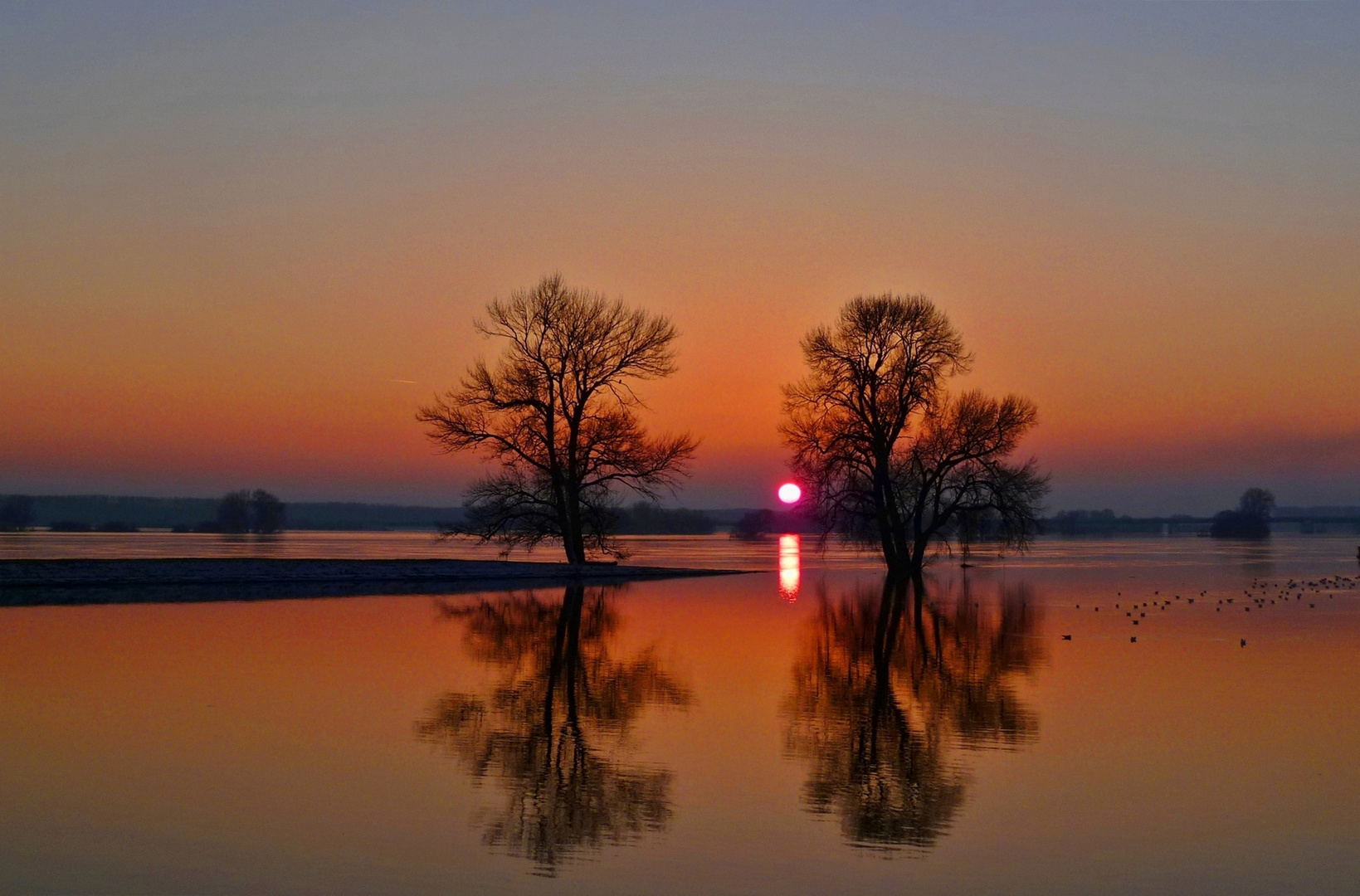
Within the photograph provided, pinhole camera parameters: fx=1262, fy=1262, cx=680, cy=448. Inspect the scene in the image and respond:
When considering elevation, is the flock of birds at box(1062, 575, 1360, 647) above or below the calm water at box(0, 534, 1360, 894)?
above

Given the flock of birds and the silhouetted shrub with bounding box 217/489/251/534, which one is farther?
the silhouetted shrub with bounding box 217/489/251/534

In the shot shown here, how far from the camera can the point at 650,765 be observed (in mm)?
11883

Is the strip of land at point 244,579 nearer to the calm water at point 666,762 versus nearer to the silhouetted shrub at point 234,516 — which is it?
the calm water at point 666,762

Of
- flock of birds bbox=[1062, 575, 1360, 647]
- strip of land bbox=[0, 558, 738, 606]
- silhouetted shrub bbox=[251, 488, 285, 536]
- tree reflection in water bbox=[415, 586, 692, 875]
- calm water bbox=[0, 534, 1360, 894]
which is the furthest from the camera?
silhouetted shrub bbox=[251, 488, 285, 536]

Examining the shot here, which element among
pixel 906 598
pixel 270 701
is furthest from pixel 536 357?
pixel 270 701

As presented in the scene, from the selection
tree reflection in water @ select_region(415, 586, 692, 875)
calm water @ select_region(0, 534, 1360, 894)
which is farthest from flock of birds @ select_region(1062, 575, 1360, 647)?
tree reflection in water @ select_region(415, 586, 692, 875)

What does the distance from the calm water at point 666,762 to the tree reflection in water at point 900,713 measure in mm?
60

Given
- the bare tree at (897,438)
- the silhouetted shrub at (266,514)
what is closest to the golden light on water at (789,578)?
the bare tree at (897,438)

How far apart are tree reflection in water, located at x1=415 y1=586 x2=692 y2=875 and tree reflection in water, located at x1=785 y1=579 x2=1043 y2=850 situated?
1.66 metres

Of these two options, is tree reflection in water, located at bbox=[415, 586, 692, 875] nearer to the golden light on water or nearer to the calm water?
the calm water

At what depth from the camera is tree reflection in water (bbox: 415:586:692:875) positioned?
31.7ft

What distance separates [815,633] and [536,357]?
2575 cm

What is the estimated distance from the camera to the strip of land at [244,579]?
3359 centimetres

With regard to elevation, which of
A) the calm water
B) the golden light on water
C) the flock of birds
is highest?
the flock of birds
